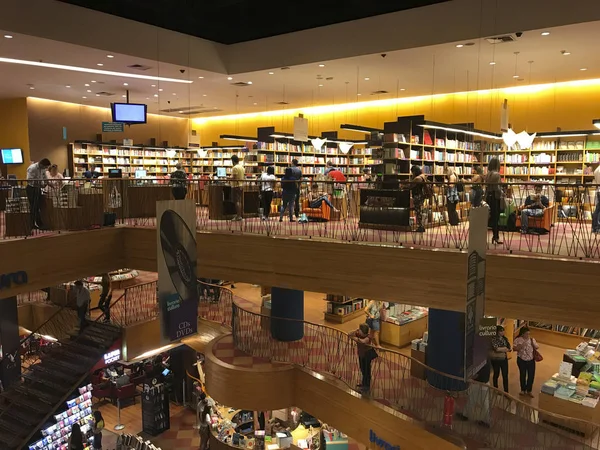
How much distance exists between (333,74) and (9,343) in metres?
10.8

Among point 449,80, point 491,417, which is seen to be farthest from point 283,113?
point 491,417

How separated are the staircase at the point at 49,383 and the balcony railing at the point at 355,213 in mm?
3141

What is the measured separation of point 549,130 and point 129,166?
1576 cm

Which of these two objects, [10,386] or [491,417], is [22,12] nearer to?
[10,386]

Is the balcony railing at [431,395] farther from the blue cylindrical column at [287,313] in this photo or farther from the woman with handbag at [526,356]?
the woman with handbag at [526,356]

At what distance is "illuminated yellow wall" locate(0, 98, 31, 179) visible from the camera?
1739cm

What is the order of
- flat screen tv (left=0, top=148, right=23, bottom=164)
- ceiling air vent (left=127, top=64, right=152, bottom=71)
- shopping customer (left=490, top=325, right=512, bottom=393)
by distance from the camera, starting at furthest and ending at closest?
flat screen tv (left=0, top=148, right=23, bottom=164) < ceiling air vent (left=127, top=64, right=152, bottom=71) < shopping customer (left=490, top=325, right=512, bottom=393)

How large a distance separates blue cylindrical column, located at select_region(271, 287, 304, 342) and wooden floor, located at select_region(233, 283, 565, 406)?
2537mm

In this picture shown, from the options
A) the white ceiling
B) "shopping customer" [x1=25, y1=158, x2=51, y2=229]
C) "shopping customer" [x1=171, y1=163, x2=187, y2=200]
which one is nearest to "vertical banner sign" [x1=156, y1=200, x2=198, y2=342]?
"shopping customer" [x1=171, y1=163, x2=187, y2=200]

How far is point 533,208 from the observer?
8977mm

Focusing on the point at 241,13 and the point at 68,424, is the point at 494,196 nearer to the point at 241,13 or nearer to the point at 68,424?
the point at 241,13

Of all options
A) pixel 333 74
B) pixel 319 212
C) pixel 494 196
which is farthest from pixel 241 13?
pixel 494 196

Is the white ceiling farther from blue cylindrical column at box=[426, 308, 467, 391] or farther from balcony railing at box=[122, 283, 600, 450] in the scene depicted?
balcony railing at box=[122, 283, 600, 450]

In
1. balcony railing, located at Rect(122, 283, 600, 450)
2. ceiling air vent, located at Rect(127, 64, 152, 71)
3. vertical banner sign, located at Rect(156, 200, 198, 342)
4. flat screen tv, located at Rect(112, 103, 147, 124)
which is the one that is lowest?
balcony railing, located at Rect(122, 283, 600, 450)
